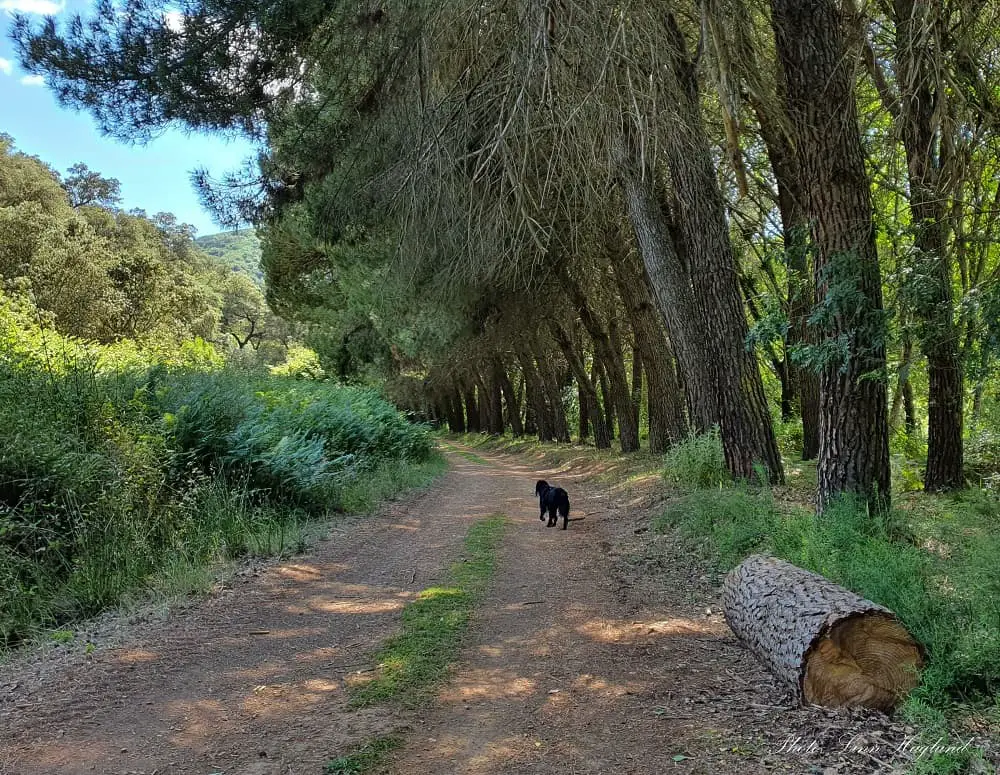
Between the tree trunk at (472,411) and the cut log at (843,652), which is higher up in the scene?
the tree trunk at (472,411)

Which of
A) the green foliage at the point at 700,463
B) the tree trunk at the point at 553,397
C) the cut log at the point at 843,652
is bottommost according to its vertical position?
the cut log at the point at 843,652

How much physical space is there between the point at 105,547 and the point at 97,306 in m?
21.8

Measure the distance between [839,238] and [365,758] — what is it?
5.67 metres

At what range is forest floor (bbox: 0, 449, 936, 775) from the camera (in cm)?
335

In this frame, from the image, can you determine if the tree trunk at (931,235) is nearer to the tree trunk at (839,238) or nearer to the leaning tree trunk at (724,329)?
the tree trunk at (839,238)

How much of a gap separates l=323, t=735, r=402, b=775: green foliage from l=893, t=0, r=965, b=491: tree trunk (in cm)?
517

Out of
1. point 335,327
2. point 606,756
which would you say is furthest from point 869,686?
point 335,327

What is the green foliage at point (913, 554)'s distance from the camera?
3455 mm

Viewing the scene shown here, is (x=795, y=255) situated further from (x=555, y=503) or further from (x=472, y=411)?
(x=472, y=411)

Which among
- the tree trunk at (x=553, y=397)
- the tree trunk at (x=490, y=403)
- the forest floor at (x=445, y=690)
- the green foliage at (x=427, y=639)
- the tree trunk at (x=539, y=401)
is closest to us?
the forest floor at (x=445, y=690)

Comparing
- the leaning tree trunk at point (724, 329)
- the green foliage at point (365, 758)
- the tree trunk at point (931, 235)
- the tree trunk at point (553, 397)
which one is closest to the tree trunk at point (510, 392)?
the tree trunk at point (553, 397)

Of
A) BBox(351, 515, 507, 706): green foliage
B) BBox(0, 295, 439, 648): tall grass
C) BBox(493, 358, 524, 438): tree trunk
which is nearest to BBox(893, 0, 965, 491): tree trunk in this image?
BBox(351, 515, 507, 706): green foliage

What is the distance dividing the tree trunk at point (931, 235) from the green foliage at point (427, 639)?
4.65m

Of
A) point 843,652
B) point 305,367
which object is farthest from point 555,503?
point 305,367
